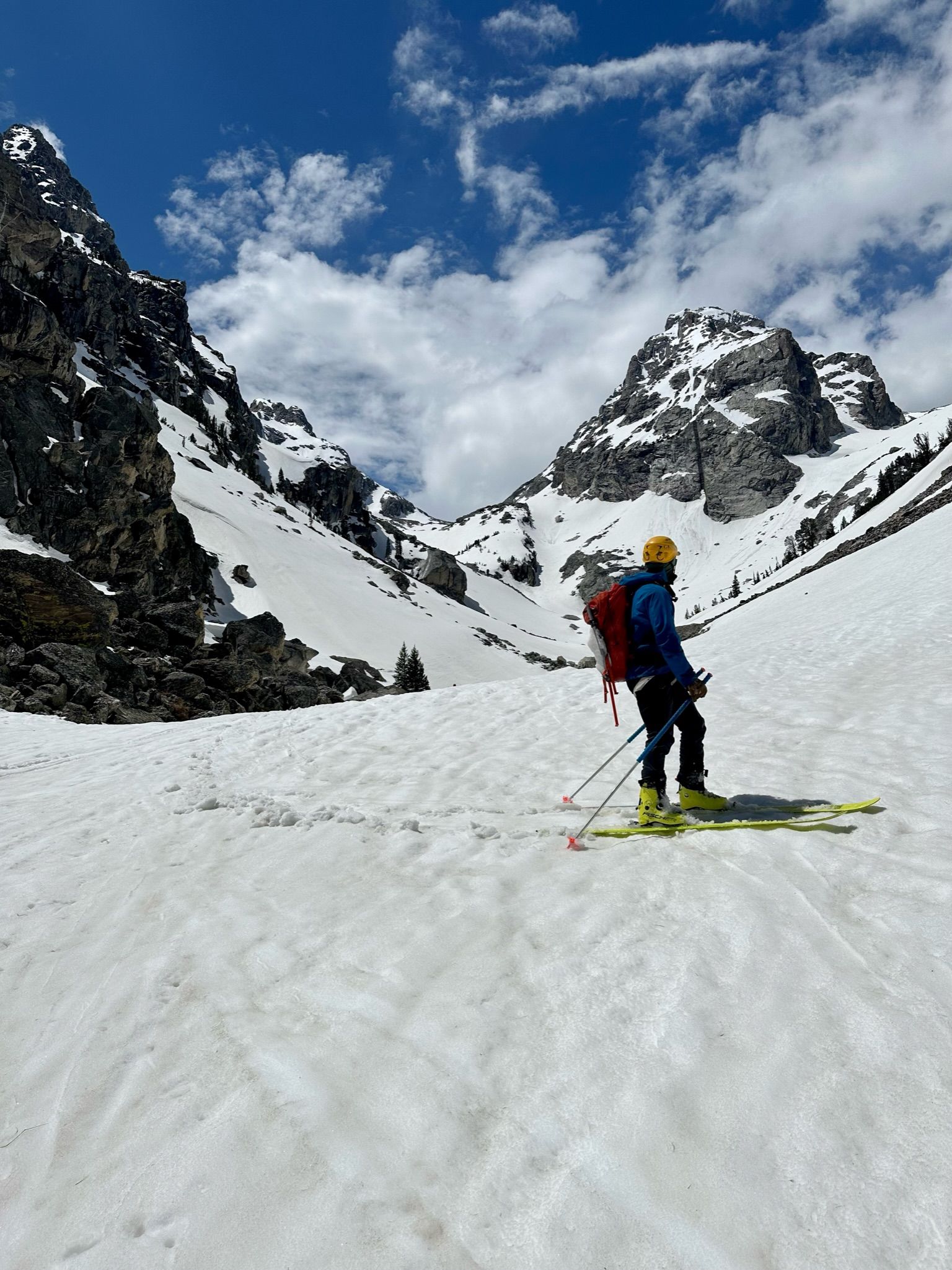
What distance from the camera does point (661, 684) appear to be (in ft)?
19.0

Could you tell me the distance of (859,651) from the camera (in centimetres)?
1315

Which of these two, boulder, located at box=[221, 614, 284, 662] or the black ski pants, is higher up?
boulder, located at box=[221, 614, 284, 662]

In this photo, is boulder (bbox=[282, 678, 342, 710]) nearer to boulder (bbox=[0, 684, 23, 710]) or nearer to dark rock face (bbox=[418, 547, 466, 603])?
boulder (bbox=[0, 684, 23, 710])

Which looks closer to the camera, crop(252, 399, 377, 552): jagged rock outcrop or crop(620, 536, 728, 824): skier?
crop(620, 536, 728, 824): skier

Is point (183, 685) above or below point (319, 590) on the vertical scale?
below

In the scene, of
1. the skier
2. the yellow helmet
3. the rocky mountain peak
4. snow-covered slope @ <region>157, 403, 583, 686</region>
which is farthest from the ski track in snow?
the rocky mountain peak

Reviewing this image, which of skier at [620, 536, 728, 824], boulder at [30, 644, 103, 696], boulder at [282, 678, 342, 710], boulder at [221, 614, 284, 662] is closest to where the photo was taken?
skier at [620, 536, 728, 824]

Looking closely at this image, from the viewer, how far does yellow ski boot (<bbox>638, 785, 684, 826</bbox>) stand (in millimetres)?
5391

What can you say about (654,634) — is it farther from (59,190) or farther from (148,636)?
(59,190)

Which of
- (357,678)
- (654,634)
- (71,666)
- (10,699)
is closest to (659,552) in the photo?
(654,634)

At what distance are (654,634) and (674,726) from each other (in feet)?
3.04

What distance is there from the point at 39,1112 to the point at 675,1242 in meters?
2.62

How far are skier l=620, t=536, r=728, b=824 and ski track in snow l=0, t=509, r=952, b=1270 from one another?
33.8 inches

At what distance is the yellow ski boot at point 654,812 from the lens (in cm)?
539
